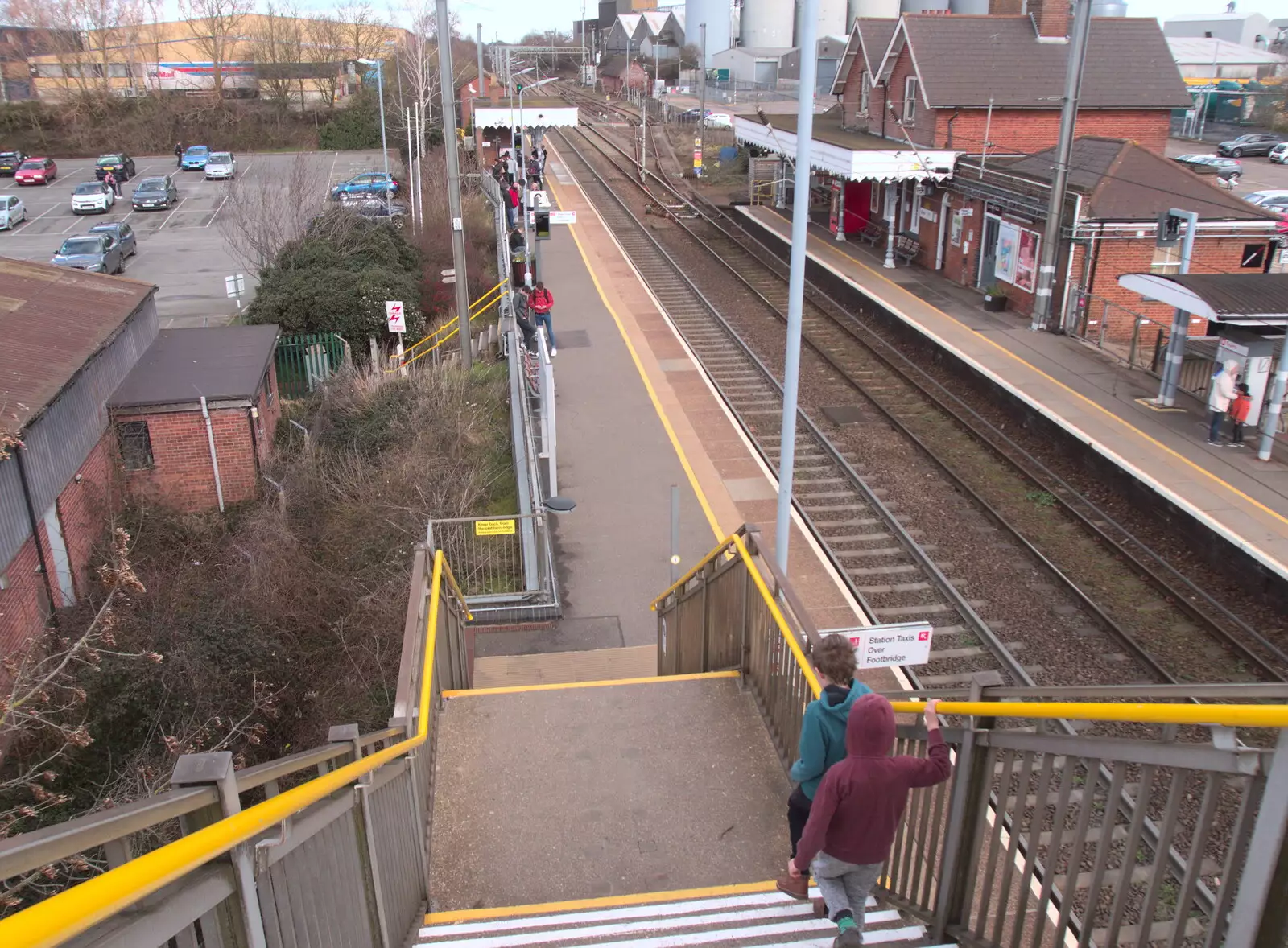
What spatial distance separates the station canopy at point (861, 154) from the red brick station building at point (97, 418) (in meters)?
13.8

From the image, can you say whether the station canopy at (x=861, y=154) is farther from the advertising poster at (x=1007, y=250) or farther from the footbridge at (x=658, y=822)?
the footbridge at (x=658, y=822)

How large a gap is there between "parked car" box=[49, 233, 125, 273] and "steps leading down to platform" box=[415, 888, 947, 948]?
1380 inches

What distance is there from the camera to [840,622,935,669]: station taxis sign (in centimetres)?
705

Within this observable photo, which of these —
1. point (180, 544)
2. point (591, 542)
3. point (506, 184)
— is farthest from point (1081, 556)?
point (506, 184)

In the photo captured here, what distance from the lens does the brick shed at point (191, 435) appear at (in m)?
18.3

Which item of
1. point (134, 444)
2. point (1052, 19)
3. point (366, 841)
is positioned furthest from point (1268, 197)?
point (366, 841)

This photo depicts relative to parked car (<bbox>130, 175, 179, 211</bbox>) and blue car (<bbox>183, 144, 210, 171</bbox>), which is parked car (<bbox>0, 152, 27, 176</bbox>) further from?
parked car (<bbox>130, 175, 179, 211</bbox>)

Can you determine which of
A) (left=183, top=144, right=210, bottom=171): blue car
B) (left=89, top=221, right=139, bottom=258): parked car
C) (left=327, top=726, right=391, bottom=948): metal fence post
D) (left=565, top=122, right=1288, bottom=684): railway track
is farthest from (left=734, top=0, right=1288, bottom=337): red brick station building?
(left=183, top=144, right=210, bottom=171): blue car

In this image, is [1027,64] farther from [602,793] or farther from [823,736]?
[823,736]

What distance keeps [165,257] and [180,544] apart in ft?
89.3

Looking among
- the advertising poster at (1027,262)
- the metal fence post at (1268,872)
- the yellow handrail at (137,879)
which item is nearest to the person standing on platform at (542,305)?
the advertising poster at (1027,262)

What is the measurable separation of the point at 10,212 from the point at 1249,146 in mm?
61550

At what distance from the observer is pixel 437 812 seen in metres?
6.18

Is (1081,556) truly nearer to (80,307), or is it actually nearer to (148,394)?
(148,394)
